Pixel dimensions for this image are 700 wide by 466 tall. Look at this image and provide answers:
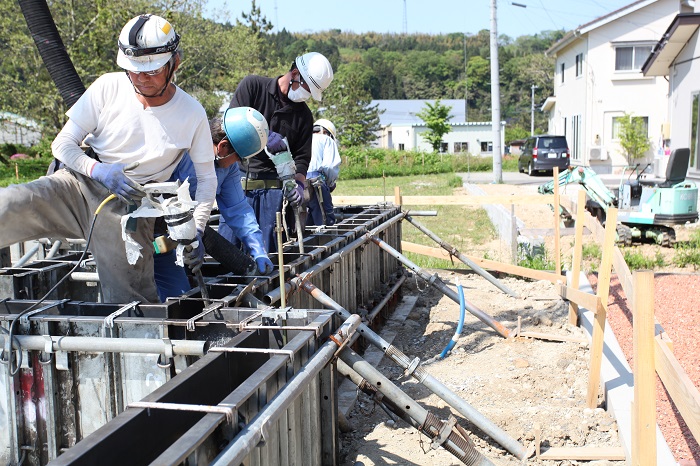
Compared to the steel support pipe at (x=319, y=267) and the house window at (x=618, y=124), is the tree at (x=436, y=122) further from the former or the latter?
the steel support pipe at (x=319, y=267)

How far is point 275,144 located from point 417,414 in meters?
2.98

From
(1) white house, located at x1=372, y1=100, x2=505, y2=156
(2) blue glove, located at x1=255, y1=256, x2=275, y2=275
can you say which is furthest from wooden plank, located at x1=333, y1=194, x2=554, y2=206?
(1) white house, located at x1=372, y1=100, x2=505, y2=156

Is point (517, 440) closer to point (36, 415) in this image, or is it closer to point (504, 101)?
point (36, 415)

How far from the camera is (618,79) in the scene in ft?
99.5

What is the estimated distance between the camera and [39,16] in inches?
280

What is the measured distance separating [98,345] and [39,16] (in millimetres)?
5052

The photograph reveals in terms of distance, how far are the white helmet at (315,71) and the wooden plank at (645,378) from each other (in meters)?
3.59

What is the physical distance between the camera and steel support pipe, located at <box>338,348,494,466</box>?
3.91 m

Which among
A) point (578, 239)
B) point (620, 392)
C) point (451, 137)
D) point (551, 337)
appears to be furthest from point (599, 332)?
point (451, 137)

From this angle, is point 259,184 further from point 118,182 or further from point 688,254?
point 688,254

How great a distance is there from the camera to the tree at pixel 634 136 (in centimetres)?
2873

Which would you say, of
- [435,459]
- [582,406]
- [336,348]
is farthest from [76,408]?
[582,406]

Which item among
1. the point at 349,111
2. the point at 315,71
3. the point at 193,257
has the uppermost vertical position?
the point at 349,111

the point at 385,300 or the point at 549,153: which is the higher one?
the point at 549,153
